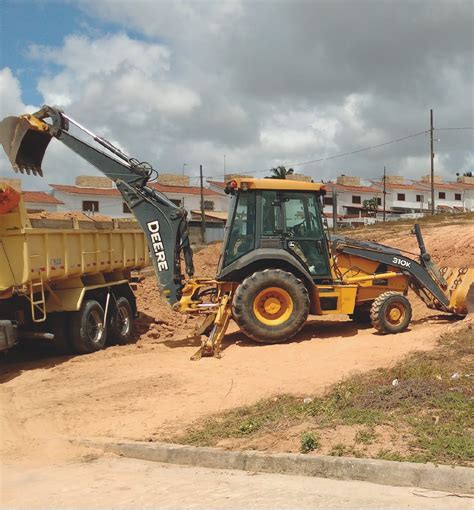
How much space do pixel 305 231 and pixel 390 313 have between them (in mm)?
2168

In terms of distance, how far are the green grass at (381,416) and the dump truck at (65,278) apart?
4180 mm

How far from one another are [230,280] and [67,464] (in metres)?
5.53

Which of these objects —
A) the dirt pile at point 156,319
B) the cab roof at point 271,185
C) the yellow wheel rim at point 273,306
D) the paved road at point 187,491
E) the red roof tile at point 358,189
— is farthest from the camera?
the red roof tile at point 358,189

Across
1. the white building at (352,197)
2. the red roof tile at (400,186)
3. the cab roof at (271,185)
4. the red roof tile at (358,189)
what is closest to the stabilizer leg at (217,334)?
the cab roof at (271,185)

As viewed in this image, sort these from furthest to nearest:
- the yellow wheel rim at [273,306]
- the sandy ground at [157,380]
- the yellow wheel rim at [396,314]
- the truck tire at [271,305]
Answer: the yellow wheel rim at [396,314] < the yellow wheel rim at [273,306] < the truck tire at [271,305] < the sandy ground at [157,380]

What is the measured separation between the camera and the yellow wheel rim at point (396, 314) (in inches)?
428

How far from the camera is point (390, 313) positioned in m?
10.9

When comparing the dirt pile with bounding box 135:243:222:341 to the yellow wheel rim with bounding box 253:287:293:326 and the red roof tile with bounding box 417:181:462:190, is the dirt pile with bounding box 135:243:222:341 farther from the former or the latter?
the red roof tile with bounding box 417:181:462:190

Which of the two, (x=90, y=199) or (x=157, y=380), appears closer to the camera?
(x=157, y=380)

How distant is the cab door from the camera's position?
35.1 feet

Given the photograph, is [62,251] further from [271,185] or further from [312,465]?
[312,465]

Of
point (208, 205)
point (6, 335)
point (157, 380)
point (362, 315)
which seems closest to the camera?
point (157, 380)

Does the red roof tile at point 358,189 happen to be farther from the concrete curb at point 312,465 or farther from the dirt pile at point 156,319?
the concrete curb at point 312,465

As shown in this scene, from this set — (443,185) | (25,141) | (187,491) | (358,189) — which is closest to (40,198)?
(358,189)
